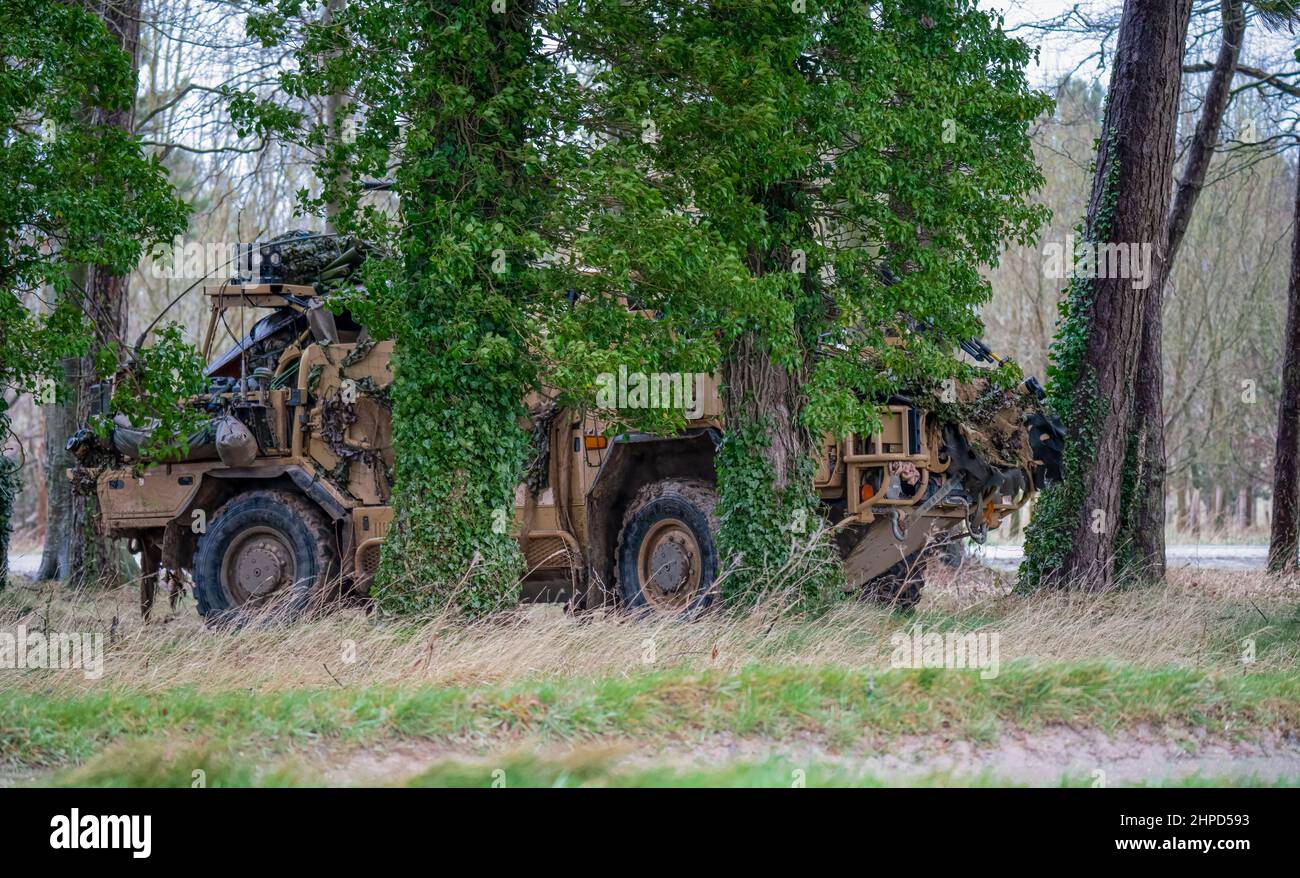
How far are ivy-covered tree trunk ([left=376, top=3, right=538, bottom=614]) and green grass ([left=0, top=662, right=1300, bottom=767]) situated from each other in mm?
2501

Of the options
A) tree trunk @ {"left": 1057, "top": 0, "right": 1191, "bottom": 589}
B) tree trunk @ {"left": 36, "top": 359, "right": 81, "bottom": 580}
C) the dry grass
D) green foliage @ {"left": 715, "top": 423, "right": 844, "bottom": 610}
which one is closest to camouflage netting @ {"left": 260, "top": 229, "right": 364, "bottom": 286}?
the dry grass

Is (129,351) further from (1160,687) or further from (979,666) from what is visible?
(1160,687)

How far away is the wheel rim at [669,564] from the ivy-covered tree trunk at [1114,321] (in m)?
3.59

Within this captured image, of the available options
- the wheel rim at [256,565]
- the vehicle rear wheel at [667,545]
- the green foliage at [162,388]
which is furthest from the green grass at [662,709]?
the wheel rim at [256,565]

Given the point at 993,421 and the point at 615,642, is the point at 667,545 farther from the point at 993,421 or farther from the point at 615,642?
the point at 993,421

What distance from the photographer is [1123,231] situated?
1348cm

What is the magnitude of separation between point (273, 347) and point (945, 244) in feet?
21.1

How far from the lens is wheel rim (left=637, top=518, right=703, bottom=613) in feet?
38.5

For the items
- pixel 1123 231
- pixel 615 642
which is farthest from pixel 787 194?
pixel 615 642

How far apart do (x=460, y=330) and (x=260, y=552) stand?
12.5 feet

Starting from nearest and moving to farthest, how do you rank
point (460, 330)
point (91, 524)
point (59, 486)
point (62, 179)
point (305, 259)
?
1. point (460, 330)
2. point (62, 179)
3. point (305, 259)
4. point (91, 524)
5. point (59, 486)
